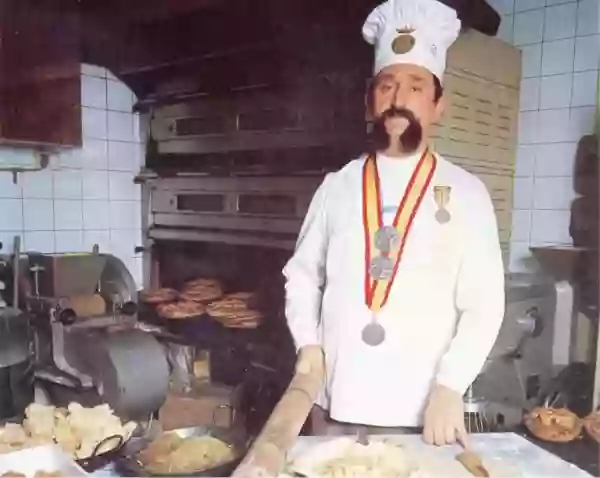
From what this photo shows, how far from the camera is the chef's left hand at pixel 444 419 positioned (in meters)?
0.65

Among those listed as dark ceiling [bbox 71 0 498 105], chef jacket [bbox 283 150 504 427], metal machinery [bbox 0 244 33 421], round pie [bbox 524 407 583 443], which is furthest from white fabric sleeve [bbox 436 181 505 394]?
metal machinery [bbox 0 244 33 421]

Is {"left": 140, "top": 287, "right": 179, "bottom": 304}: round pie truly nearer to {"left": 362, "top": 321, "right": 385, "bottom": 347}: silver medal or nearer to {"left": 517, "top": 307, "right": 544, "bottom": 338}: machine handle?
{"left": 362, "top": 321, "right": 385, "bottom": 347}: silver medal

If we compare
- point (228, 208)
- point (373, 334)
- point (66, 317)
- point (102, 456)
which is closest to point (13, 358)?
point (66, 317)

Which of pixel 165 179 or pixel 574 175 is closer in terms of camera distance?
pixel 574 175

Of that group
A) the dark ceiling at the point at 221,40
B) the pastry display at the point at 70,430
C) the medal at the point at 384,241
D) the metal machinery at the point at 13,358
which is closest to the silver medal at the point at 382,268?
the medal at the point at 384,241

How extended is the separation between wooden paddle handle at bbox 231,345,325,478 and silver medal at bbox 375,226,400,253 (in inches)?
5.2

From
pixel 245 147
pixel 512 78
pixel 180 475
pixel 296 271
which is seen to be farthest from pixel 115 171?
pixel 512 78

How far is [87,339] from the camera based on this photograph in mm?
744

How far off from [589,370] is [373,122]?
14.0 inches

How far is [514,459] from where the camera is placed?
66 cm

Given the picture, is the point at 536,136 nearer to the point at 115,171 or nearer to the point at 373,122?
the point at 373,122

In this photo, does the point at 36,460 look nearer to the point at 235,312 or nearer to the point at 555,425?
the point at 235,312

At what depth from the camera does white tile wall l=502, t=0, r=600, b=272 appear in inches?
26.3

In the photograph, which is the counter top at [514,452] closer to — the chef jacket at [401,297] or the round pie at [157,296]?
the chef jacket at [401,297]
